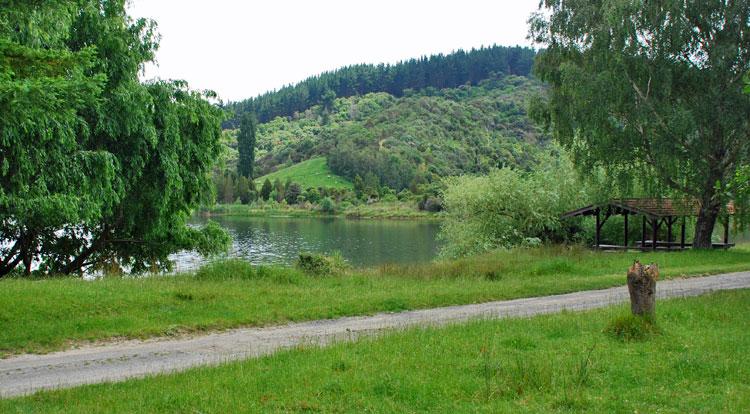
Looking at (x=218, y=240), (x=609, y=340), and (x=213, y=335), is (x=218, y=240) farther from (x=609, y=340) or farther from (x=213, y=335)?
(x=609, y=340)

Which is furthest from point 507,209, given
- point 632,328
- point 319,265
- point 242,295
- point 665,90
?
point 632,328

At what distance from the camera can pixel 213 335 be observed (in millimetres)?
12188

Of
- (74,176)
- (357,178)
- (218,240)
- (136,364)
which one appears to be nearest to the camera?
(136,364)

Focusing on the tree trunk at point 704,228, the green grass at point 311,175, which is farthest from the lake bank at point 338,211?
the tree trunk at point 704,228

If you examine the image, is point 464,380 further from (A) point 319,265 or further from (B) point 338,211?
(B) point 338,211

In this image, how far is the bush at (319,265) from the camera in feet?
67.2

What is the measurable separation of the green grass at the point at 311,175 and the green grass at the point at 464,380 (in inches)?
5522

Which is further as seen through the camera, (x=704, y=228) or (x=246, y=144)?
(x=246, y=144)

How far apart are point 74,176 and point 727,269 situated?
23004 millimetres

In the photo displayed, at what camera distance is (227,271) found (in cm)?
1880

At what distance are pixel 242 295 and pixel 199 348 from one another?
454cm

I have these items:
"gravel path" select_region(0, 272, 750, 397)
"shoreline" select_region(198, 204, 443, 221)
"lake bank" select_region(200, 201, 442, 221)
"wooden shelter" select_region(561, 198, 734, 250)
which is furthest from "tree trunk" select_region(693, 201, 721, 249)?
"lake bank" select_region(200, 201, 442, 221)

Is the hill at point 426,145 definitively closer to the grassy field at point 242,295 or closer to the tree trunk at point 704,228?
the tree trunk at point 704,228

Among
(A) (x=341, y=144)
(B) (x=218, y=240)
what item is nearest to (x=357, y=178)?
(A) (x=341, y=144)
